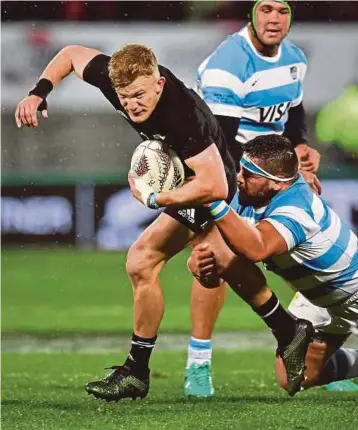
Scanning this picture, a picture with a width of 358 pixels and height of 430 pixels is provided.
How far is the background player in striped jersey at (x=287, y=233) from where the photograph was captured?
5652 mm

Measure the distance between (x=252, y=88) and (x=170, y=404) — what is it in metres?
2.08

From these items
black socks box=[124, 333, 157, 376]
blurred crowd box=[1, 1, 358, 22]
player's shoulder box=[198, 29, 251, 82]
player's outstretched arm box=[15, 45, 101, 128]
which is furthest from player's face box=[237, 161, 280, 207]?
blurred crowd box=[1, 1, 358, 22]

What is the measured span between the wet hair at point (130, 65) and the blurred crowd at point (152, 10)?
432 inches

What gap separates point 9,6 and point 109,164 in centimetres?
265

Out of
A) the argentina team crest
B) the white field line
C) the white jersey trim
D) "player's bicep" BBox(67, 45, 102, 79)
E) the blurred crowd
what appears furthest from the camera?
the blurred crowd

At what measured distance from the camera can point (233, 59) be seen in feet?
23.6

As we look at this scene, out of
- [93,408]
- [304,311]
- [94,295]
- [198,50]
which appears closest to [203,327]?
[304,311]

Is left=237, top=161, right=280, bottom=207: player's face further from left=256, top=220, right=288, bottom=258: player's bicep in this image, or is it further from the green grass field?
the green grass field

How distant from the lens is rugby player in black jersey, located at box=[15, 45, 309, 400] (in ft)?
18.9

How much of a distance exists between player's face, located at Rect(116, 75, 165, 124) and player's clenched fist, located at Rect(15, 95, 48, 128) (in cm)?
44

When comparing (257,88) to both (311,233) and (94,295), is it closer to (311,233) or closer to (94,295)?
(311,233)

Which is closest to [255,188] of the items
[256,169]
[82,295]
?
[256,169]

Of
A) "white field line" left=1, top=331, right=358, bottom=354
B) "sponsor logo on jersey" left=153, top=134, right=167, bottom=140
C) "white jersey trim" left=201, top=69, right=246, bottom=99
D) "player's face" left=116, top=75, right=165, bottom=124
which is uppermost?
"player's face" left=116, top=75, right=165, bottom=124

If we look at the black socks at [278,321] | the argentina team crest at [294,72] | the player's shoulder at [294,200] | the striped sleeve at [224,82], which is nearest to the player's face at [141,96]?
the player's shoulder at [294,200]
